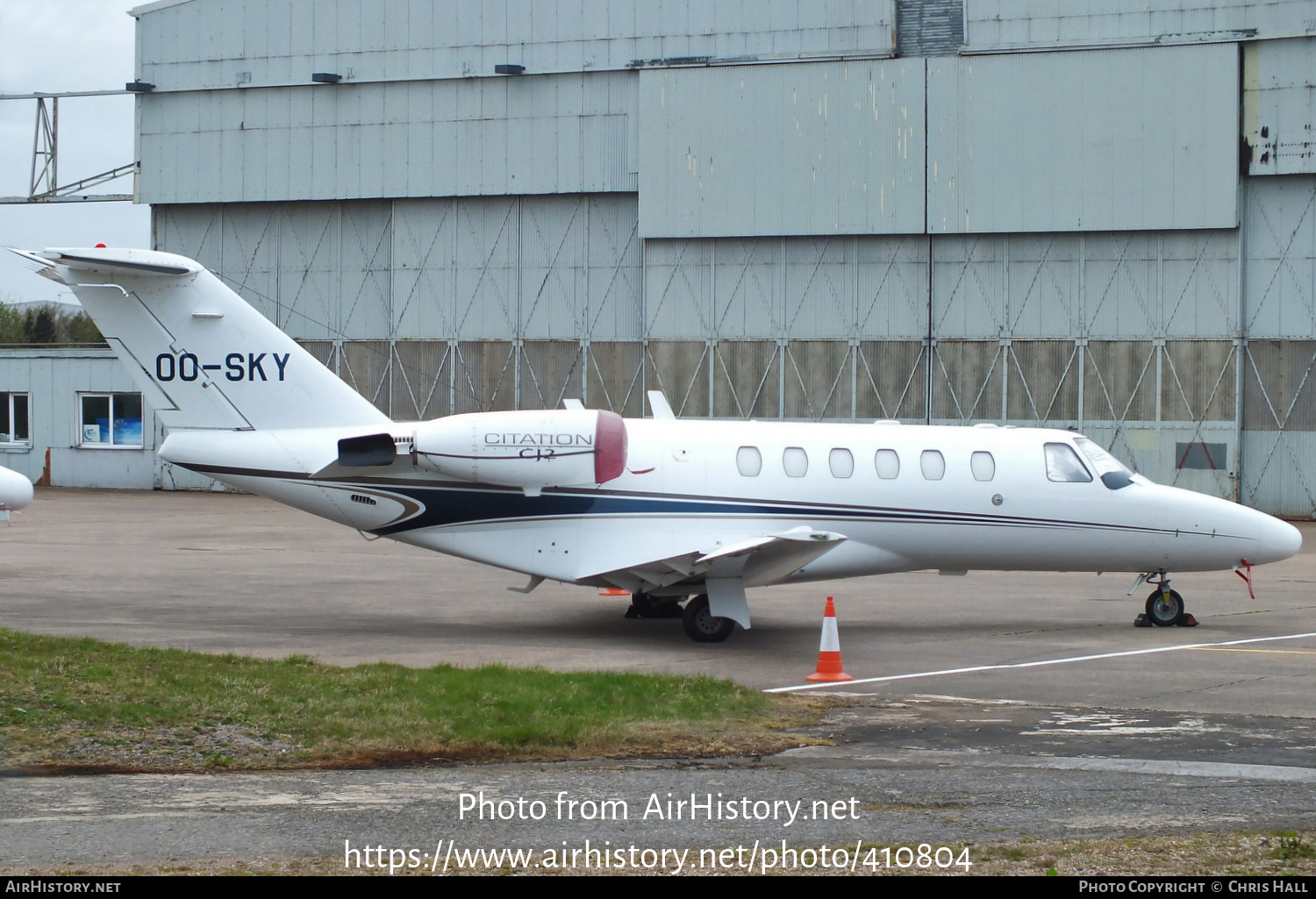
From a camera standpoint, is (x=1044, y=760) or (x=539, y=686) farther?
(x=539, y=686)

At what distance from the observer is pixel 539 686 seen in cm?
1243

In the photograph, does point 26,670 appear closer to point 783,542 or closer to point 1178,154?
point 783,542

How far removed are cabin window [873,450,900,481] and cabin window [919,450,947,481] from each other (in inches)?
12.8

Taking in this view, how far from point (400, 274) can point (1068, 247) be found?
19.2 metres

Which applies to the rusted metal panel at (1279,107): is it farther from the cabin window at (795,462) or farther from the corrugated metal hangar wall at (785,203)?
the cabin window at (795,462)

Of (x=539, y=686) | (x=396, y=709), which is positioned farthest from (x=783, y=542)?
(x=396, y=709)

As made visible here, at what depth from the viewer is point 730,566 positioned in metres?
16.4

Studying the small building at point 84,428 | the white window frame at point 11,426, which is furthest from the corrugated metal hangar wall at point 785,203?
the white window frame at point 11,426

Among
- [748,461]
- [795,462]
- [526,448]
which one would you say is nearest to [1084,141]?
[795,462]

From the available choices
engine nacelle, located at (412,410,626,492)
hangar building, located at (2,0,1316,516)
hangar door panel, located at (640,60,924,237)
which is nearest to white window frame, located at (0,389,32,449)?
hangar building, located at (2,0,1316,516)

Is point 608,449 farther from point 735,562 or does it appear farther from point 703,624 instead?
point 703,624

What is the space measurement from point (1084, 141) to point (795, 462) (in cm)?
2246

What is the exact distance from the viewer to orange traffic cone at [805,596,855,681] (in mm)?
14031

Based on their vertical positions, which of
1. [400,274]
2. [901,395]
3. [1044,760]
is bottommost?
[1044,760]
